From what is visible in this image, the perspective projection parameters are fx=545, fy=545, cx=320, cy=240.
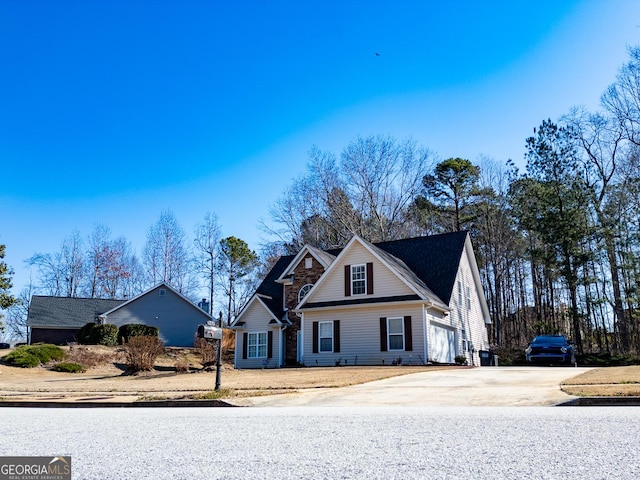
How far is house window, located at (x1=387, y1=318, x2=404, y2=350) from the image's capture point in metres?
23.4

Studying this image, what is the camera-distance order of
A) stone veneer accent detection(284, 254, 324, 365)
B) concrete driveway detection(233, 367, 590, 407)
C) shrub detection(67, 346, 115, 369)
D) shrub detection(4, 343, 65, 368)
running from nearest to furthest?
1. concrete driveway detection(233, 367, 590, 407)
2. shrub detection(4, 343, 65, 368)
3. stone veneer accent detection(284, 254, 324, 365)
4. shrub detection(67, 346, 115, 369)

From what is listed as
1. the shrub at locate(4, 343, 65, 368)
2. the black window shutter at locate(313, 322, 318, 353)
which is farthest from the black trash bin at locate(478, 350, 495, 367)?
the shrub at locate(4, 343, 65, 368)

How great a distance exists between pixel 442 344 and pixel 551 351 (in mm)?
4541

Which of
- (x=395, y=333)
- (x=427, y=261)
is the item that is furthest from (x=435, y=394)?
(x=427, y=261)

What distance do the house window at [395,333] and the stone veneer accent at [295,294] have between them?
5559mm

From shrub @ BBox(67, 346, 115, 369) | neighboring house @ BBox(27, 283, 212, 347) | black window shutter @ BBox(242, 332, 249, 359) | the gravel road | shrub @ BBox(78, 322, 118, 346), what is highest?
neighboring house @ BBox(27, 283, 212, 347)

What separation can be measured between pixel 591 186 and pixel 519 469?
32.7 metres

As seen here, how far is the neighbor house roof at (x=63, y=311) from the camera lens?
40906mm

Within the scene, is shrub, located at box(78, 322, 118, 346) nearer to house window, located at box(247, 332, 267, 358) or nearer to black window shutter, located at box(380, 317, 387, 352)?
house window, located at box(247, 332, 267, 358)

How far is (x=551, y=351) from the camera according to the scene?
23.1 metres

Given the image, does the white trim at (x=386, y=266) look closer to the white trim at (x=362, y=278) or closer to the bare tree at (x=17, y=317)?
the white trim at (x=362, y=278)

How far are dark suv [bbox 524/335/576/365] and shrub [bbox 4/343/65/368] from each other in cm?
2398

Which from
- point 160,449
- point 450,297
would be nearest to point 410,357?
point 450,297

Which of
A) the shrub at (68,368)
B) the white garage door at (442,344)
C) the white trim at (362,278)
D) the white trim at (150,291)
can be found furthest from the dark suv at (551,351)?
the white trim at (150,291)
